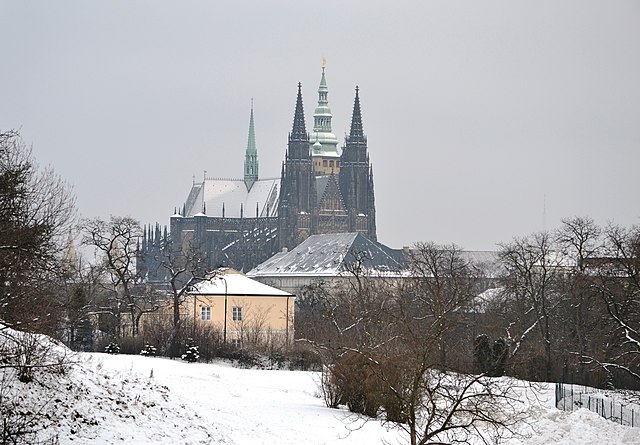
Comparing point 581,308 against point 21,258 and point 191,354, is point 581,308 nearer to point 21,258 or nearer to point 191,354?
point 191,354

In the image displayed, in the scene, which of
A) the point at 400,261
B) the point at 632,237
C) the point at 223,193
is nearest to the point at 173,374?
the point at 632,237

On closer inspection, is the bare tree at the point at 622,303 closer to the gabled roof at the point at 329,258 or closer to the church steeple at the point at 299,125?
the gabled roof at the point at 329,258

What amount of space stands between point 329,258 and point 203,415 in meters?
109

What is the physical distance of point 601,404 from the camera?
3919 cm

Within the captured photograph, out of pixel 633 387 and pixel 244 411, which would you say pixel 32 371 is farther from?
pixel 633 387

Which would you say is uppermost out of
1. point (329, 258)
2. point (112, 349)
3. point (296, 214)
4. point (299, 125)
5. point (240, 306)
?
point (299, 125)

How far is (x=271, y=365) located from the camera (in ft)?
178

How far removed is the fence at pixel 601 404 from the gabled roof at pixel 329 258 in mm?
81202

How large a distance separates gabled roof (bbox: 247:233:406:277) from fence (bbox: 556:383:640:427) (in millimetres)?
81202

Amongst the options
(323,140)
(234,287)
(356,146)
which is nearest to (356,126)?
(356,146)

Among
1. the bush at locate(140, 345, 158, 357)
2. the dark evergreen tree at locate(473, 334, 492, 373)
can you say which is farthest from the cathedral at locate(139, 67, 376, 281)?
the dark evergreen tree at locate(473, 334, 492, 373)

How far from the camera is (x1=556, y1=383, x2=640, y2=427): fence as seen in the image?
36.6m

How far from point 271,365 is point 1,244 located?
3334 centimetres

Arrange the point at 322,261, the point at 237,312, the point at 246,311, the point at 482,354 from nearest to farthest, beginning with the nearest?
the point at 482,354 → the point at 237,312 → the point at 246,311 → the point at 322,261
